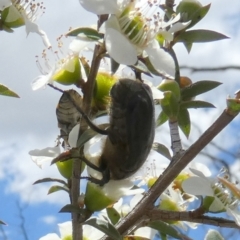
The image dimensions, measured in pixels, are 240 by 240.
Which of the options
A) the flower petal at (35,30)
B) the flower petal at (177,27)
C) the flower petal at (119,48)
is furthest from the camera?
the flower petal at (35,30)

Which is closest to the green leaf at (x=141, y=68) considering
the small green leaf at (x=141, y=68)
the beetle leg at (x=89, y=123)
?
the small green leaf at (x=141, y=68)

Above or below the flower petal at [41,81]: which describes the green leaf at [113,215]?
below

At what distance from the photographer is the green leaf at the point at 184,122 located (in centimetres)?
117

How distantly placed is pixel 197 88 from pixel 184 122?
8 cm

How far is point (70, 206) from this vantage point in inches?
38.4

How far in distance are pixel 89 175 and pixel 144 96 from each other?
0.58ft

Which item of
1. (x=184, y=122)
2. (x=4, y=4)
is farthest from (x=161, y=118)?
(x=4, y=4)

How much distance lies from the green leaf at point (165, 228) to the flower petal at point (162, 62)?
0.92 ft

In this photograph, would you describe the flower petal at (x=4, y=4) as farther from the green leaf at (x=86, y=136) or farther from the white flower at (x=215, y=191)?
the white flower at (x=215, y=191)

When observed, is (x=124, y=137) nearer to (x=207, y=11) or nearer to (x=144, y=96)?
(x=144, y=96)

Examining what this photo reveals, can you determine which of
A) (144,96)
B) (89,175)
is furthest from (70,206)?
(144,96)

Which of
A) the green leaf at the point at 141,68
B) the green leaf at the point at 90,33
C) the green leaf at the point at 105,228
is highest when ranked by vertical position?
the green leaf at the point at 90,33

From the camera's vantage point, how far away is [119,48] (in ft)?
2.97

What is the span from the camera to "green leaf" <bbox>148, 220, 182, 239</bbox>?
1095 millimetres
